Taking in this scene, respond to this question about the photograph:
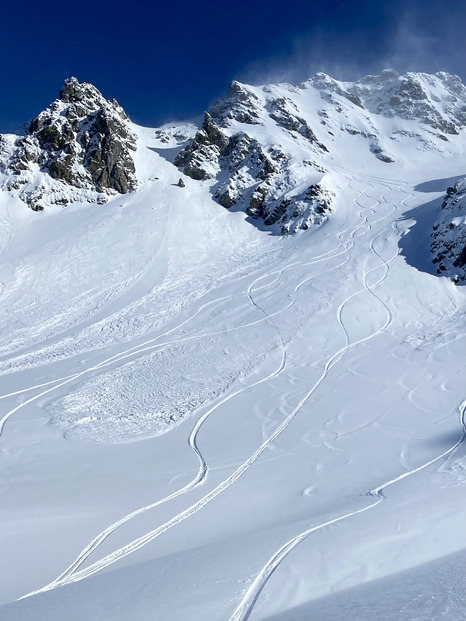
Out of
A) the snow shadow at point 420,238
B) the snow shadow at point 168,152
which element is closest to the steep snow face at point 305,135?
the snow shadow at point 168,152

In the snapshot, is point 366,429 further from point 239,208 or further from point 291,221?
point 239,208

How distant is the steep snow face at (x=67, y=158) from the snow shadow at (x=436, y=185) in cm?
3364

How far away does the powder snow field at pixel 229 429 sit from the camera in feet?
18.7

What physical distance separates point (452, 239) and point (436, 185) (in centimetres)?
2491

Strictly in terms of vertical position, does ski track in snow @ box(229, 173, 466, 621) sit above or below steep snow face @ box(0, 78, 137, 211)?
below

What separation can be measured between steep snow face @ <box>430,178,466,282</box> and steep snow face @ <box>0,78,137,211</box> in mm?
29917

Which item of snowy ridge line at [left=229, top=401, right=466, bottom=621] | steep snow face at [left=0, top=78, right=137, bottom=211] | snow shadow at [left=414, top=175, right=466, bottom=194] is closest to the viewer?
snowy ridge line at [left=229, top=401, right=466, bottom=621]

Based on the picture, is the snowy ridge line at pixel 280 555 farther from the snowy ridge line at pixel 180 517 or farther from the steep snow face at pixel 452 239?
the steep snow face at pixel 452 239

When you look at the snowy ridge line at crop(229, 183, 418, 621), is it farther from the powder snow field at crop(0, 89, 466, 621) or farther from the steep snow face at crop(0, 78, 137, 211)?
the steep snow face at crop(0, 78, 137, 211)

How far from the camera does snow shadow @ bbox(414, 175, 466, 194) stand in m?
47.8

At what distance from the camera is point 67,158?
42656 millimetres

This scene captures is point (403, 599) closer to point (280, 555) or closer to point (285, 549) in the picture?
point (280, 555)

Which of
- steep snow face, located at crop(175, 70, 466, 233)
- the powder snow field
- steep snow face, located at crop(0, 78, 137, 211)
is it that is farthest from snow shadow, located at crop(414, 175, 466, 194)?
steep snow face, located at crop(0, 78, 137, 211)

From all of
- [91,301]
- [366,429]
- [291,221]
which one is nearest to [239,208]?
[291,221]
